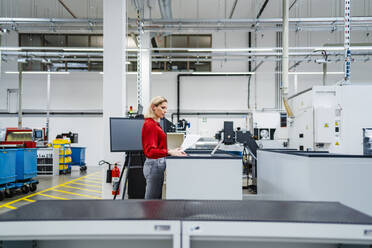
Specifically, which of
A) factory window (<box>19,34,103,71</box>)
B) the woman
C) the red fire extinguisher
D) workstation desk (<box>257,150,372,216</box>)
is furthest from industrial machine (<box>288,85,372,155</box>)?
factory window (<box>19,34,103,71</box>)

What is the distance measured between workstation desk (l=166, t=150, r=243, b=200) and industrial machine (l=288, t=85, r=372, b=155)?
3362mm

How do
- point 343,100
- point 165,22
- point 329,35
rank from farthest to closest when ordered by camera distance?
point 329,35, point 165,22, point 343,100

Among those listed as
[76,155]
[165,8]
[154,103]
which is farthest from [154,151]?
[76,155]

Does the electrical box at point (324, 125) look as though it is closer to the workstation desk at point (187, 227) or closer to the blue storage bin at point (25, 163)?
the workstation desk at point (187, 227)

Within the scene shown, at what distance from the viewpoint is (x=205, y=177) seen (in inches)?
91.2

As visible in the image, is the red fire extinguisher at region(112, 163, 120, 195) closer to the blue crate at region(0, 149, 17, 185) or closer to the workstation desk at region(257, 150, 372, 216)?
the blue crate at region(0, 149, 17, 185)

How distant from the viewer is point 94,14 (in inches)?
357

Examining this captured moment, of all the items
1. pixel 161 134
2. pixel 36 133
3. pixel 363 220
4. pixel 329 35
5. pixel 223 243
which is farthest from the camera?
pixel 329 35

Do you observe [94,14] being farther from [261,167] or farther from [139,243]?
[139,243]

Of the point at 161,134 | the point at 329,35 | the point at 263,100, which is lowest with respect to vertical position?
the point at 161,134

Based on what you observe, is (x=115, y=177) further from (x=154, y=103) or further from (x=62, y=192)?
(x=62, y=192)

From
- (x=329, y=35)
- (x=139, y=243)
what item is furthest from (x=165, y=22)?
(x=329, y=35)

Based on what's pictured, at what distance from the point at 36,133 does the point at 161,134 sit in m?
6.55

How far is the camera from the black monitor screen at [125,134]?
307 cm
